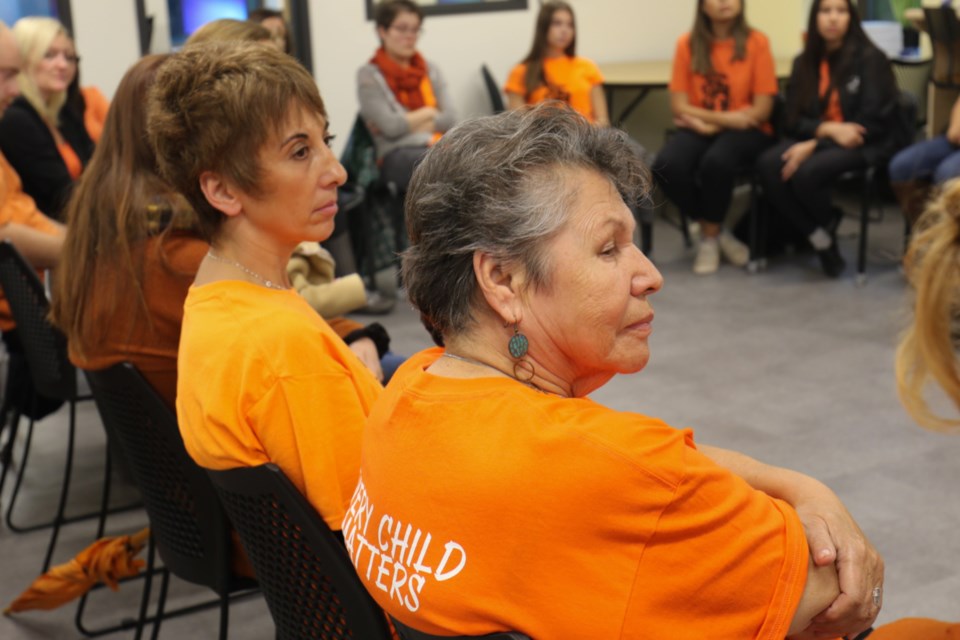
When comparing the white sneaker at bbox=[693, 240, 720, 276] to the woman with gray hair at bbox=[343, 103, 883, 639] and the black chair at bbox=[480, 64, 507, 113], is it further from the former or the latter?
the woman with gray hair at bbox=[343, 103, 883, 639]

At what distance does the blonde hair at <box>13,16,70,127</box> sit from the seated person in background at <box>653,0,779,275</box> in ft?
9.49

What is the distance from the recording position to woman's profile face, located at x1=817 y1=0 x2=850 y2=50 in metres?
5.47

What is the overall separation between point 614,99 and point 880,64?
224 centimetres

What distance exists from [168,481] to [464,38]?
211 inches

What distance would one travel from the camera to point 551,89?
6113 millimetres

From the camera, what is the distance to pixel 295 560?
5.09 ft

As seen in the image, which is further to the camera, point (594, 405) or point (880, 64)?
point (880, 64)

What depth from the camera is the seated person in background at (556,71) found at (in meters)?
6.08

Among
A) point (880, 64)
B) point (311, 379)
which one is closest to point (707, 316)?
point (880, 64)

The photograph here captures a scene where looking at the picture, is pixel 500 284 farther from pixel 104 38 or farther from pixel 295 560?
pixel 104 38

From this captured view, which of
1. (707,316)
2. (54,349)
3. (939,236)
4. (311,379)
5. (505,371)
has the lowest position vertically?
(707,316)

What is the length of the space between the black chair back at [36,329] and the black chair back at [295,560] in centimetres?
138

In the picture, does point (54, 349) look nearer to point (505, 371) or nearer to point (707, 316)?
point (505, 371)

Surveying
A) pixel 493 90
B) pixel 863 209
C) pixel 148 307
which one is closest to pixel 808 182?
pixel 863 209
